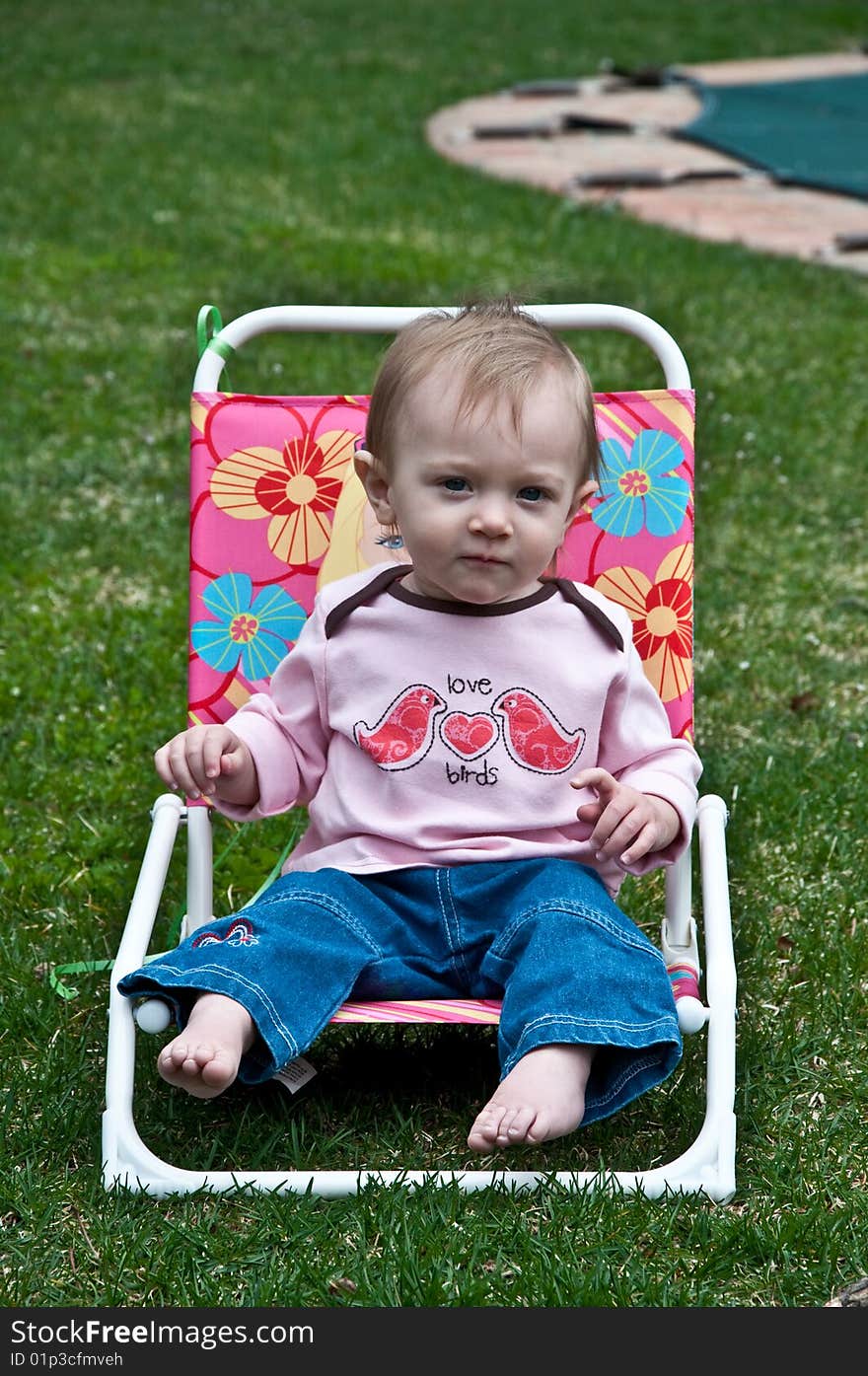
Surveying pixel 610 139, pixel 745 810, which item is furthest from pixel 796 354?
pixel 610 139

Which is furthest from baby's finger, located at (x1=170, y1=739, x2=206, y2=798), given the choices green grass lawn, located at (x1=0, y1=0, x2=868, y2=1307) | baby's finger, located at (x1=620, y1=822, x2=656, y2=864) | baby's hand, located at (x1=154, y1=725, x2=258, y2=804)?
baby's finger, located at (x1=620, y1=822, x2=656, y2=864)

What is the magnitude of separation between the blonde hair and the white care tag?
865 mm

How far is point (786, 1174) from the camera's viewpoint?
2.42m

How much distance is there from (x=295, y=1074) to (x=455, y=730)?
544mm

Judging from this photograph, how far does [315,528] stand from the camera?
118 inches

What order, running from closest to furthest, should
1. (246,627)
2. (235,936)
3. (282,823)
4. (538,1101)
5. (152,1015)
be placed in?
(538,1101), (152,1015), (235,936), (246,627), (282,823)

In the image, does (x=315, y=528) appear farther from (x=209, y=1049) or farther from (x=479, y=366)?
(x=209, y=1049)

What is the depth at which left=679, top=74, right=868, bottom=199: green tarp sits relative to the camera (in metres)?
10.8

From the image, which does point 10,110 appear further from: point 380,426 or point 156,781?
point 380,426

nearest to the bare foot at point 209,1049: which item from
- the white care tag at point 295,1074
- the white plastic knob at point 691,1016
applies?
the white care tag at point 295,1074

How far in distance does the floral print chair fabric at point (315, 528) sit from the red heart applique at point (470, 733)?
438 millimetres

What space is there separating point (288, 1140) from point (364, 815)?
0.47m

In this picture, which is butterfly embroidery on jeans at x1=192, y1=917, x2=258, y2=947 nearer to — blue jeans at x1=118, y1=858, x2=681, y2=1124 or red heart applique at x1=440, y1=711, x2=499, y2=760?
blue jeans at x1=118, y1=858, x2=681, y2=1124

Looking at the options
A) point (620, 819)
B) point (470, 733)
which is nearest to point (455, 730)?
point (470, 733)
